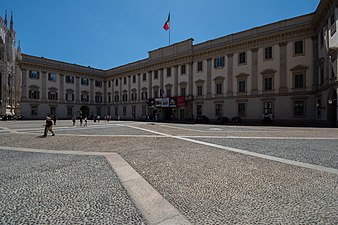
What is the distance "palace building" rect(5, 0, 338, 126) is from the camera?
2475 cm

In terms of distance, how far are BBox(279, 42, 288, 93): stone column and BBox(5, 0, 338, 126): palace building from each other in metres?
0.13

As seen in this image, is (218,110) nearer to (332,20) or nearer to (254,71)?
(254,71)

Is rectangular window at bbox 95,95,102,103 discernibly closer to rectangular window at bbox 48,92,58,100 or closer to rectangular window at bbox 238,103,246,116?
rectangular window at bbox 48,92,58,100

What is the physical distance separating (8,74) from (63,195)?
231 feet

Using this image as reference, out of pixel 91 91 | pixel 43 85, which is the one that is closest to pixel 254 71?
pixel 91 91

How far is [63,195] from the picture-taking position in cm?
382

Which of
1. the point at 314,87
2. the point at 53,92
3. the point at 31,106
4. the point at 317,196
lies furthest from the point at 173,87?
the point at 317,196

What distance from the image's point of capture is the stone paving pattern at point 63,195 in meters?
2.99

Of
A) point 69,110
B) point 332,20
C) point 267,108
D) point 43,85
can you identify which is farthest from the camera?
point 69,110

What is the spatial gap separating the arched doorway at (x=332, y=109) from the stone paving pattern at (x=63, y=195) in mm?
24786

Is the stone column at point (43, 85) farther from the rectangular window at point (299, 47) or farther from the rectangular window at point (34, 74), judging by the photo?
the rectangular window at point (299, 47)

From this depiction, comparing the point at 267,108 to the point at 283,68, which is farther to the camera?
the point at 267,108

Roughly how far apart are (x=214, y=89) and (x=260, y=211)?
32753 millimetres

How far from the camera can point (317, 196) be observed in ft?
12.1
